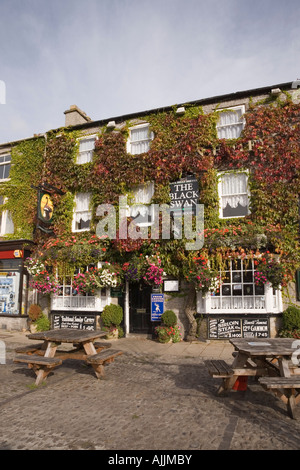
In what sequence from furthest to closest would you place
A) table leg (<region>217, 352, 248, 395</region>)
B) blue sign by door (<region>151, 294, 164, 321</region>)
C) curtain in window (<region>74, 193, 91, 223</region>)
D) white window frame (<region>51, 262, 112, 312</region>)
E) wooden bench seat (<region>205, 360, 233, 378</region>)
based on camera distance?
curtain in window (<region>74, 193, 91, 223</region>), white window frame (<region>51, 262, 112, 312</region>), blue sign by door (<region>151, 294, 164, 321</region>), table leg (<region>217, 352, 248, 395</region>), wooden bench seat (<region>205, 360, 233, 378</region>)

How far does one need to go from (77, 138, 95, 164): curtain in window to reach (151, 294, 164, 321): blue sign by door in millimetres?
6690

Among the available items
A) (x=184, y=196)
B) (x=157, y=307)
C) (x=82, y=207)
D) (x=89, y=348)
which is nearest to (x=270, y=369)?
(x=89, y=348)

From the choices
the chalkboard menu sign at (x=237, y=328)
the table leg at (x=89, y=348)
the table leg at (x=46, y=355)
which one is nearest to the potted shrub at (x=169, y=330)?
the chalkboard menu sign at (x=237, y=328)

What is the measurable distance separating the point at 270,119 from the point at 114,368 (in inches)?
377

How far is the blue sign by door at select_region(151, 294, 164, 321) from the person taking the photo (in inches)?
438

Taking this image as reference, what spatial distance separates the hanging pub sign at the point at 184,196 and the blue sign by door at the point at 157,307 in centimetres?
311

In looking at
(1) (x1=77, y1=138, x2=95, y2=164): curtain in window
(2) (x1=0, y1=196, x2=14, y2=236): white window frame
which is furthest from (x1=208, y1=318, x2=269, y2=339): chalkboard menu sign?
(2) (x1=0, y1=196, x2=14, y2=236): white window frame

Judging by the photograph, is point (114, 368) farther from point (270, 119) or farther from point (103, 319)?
point (270, 119)

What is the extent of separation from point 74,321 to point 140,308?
2722 mm

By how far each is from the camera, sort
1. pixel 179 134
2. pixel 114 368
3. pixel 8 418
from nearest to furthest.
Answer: pixel 8 418 → pixel 114 368 → pixel 179 134

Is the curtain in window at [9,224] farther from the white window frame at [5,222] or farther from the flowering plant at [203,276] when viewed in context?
the flowering plant at [203,276]

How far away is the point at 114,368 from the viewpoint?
7578 millimetres

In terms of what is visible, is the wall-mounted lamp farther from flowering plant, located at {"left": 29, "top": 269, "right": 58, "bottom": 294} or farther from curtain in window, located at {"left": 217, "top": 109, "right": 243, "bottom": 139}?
flowering plant, located at {"left": 29, "top": 269, "right": 58, "bottom": 294}

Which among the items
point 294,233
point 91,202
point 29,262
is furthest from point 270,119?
point 29,262
